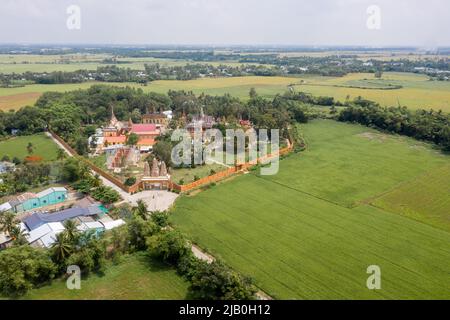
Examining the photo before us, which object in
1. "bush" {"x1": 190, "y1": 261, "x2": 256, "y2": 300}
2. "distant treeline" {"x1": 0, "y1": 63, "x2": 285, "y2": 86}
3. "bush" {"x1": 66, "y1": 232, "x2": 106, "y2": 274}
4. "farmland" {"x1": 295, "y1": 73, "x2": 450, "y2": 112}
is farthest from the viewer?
"distant treeline" {"x1": 0, "y1": 63, "x2": 285, "y2": 86}

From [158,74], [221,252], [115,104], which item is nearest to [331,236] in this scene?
[221,252]

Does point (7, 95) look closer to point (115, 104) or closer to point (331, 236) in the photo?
point (115, 104)

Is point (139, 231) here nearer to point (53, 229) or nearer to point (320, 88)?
point (53, 229)

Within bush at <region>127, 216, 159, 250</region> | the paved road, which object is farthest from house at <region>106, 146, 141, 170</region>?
bush at <region>127, 216, 159, 250</region>

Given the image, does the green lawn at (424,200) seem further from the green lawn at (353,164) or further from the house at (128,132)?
the house at (128,132)

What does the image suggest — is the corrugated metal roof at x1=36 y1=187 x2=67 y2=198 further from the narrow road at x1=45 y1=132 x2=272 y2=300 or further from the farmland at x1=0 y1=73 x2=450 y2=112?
the farmland at x1=0 y1=73 x2=450 y2=112

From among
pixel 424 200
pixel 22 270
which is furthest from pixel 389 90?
pixel 22 270

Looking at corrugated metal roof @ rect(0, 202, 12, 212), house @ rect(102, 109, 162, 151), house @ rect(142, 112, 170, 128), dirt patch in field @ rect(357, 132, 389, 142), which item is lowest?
corrugated metal roof @ rect(0, 202, 12, 212)
